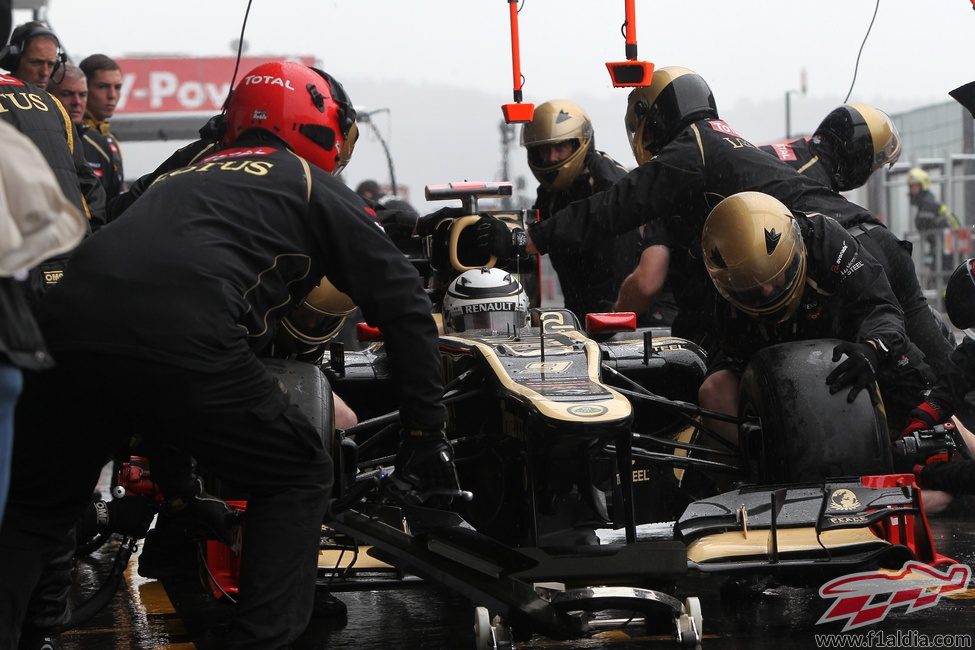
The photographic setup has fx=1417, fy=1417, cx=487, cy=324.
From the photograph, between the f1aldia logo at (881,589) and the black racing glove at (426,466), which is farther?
the f1aldia logo at (881,589)

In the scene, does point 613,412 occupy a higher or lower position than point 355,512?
higher

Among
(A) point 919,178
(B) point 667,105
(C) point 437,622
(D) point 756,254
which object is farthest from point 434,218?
(A) point 919,178

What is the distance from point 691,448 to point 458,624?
3.27 ft

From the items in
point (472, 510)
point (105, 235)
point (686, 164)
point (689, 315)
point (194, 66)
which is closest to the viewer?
point (105, 235)

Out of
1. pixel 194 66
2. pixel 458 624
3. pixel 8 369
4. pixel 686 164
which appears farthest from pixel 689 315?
pixel 194 66

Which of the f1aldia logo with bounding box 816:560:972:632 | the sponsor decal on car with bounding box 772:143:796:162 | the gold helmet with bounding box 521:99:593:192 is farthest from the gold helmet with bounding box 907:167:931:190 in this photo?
the f1aldia logo with bounding box 816:560:972:632

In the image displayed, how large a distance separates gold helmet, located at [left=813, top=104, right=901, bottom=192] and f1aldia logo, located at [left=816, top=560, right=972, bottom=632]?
10.1 ft

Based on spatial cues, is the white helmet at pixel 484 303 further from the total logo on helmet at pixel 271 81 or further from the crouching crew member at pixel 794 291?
the total logo on helmet at pixel 271 81

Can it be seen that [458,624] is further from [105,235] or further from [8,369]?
[8,369]

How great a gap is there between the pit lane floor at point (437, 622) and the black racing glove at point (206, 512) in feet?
1.44

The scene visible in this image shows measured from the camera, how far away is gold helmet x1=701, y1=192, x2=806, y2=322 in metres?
4.92

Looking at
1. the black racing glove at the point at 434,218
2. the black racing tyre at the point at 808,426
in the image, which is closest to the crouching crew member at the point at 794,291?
the black racing tyre at the point at 808,426

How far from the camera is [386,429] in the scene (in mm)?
4848

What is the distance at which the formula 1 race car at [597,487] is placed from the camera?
397 centimetres
